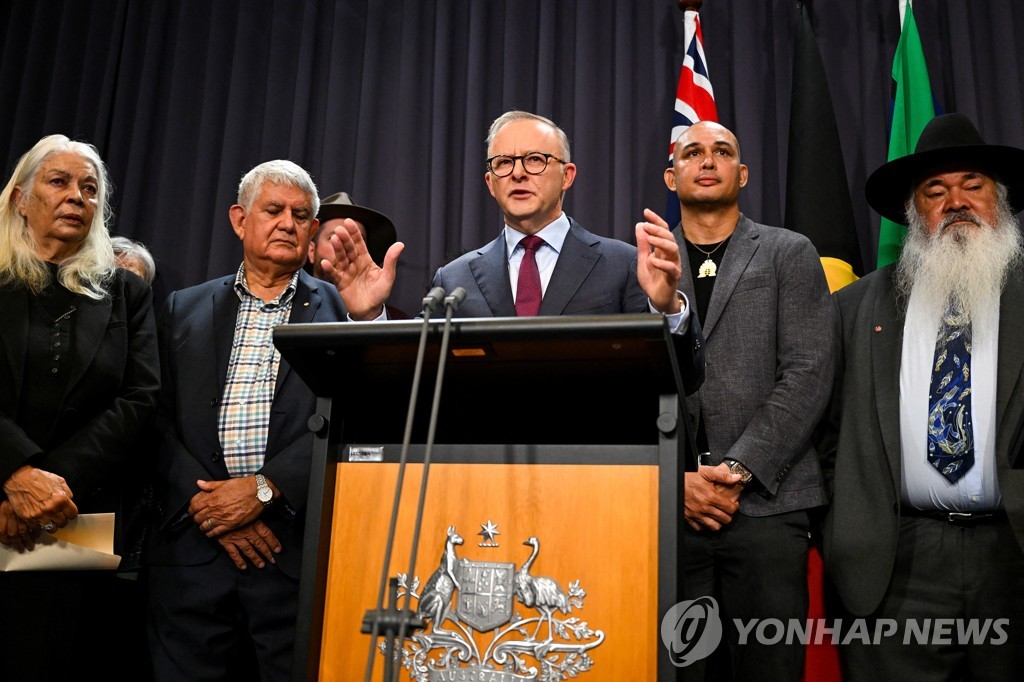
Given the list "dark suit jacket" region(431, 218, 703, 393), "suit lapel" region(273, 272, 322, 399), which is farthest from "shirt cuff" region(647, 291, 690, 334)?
"suit lapel" region(273, 272, 322, 399)

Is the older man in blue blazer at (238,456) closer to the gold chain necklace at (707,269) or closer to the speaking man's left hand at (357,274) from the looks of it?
the speaking man's left hand at (357,274)

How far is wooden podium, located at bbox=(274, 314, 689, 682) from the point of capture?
1404mm

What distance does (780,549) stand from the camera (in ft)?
8.03

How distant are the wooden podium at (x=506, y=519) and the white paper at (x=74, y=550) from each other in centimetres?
112

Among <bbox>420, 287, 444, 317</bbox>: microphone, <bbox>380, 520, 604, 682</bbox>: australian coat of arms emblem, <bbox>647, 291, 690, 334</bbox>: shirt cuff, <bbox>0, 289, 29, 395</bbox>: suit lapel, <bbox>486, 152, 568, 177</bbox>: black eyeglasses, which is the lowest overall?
<bbox>380, 520, 604, 682</bbox>: australian coat of arms emblem

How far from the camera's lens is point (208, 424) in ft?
8.45

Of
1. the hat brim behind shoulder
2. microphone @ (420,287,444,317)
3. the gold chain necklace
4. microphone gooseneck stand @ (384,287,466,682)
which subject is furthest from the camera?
the hat brim behind shoulder

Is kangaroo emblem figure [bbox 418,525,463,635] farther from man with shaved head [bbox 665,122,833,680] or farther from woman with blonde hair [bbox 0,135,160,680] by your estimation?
woman with blonde hair [bbox 0,135,160,680]

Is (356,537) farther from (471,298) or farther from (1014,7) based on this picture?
(1014,7)

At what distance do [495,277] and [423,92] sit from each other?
84.8 inches

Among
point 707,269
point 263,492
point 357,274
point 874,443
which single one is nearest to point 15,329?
point 263,492

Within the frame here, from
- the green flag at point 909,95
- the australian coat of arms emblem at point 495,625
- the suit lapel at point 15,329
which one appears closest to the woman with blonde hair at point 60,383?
the suit lapel at point 15,329

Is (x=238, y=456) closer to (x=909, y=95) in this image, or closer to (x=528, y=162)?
(x=528, y=162)

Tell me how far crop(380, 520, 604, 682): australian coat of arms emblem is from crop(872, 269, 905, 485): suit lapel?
1417 mm
